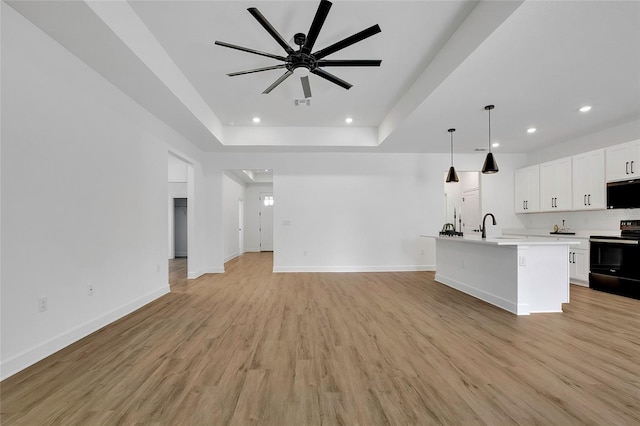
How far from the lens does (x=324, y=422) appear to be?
1.55m

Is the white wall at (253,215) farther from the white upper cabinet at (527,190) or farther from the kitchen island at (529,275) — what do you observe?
the kitchen island at (529,275)

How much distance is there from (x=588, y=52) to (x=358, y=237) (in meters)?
4.60

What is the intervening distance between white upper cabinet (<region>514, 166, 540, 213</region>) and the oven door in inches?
61.4

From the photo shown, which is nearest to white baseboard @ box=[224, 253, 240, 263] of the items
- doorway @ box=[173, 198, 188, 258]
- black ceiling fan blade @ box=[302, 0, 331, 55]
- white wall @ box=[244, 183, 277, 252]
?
white wall @ box=[244, 183, 277, 252]

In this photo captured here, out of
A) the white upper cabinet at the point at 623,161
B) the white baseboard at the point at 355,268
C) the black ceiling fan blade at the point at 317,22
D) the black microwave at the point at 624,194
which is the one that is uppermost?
the black ceiling fan blade at the point at 317,22

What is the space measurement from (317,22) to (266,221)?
9234 millimetres

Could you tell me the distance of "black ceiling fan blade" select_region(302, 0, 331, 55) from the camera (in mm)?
1998

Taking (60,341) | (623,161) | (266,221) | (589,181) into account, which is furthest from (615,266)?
(266,221)

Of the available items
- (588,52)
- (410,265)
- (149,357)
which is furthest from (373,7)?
(410,265)

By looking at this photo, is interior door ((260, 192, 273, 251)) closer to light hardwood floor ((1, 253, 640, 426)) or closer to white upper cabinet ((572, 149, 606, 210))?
light hardwood floor ((1, 253, 640, 426))

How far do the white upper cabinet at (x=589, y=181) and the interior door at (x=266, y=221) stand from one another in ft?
29.4

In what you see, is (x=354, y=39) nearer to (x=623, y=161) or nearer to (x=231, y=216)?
(x=623, y=161)

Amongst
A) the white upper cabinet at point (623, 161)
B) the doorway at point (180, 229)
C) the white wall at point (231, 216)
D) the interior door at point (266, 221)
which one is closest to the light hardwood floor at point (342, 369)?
the white upper cabinet at point (623, 161)

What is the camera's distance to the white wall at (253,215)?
35.6 feet
